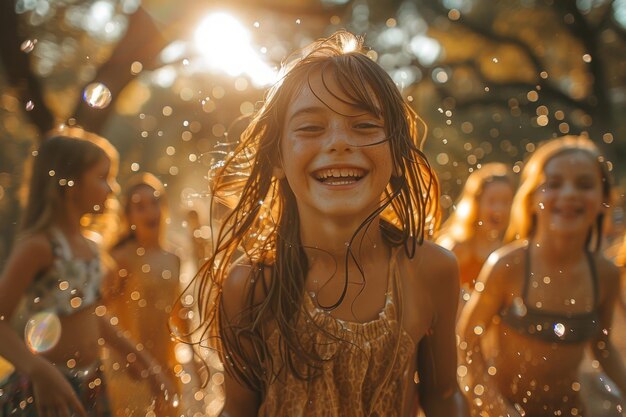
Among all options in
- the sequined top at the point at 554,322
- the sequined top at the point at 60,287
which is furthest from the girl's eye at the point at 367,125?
the sequined top at the point at 60,287

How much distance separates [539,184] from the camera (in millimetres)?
3004

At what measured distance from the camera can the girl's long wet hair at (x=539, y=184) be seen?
283 cm

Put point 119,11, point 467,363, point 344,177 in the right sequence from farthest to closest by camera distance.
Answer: point 119,11, point 467,363, point 344,177

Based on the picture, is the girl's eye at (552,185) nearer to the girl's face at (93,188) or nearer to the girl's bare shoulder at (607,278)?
the girl's bare shoulder at (607,278)

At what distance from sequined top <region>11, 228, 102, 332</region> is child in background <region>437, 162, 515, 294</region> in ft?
7.65

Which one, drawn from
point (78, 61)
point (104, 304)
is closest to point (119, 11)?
point (78, 61)

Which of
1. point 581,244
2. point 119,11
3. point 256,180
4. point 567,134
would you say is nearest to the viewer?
point 256,180

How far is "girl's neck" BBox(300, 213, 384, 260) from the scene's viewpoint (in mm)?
1767

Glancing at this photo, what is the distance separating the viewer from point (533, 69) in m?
15.5

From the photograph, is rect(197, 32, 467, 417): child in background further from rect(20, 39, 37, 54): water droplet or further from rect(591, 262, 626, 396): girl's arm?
rect(20, 39, 37, 54): water droplet

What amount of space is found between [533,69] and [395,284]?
574 inches

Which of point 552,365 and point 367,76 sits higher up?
point 367,76

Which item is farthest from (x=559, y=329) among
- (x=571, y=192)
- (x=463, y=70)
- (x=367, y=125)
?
(x=463, y=70)

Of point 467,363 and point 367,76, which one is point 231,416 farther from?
point 467,363
